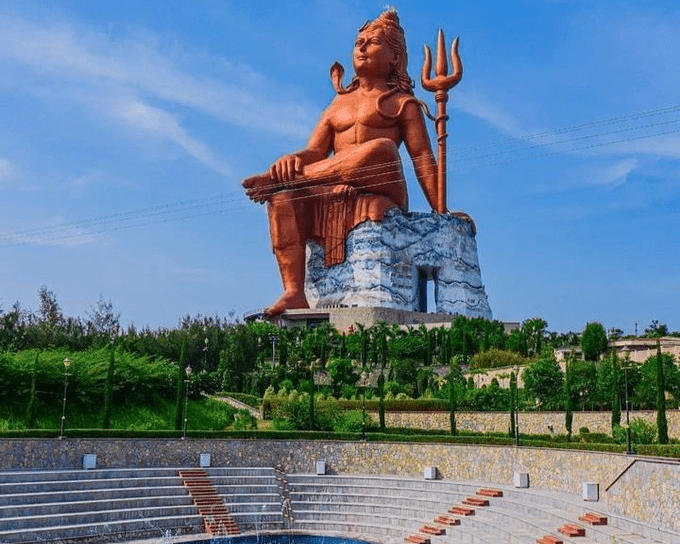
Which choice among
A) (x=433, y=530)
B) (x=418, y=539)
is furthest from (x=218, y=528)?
(x=433, y=530)

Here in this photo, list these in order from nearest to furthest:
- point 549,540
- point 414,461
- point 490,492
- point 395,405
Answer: point 549,540 → point 490,492 → point 414,461 → point 395,405

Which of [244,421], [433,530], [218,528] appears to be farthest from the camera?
[244,421]

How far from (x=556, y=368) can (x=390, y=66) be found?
34806 millimetres

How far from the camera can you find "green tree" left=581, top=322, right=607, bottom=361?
4109 centimetres

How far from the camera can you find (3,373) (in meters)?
26.1

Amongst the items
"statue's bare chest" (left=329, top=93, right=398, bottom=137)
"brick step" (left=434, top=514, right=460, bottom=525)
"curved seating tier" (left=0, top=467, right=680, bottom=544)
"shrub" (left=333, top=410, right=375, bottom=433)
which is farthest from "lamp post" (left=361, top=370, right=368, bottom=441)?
"statue's bare chest" (left=329, top=93, right=398, bottom=137)

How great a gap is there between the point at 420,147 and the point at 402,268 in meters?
9.75

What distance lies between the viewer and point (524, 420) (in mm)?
28609

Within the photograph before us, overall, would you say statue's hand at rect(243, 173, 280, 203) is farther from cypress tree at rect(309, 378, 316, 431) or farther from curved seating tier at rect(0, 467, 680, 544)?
curved seating tier at rect(0, 467, 680, 544)

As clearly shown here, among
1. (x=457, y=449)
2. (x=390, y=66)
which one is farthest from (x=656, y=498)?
(x=390, y=66)

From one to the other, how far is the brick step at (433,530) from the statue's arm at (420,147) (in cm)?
4191

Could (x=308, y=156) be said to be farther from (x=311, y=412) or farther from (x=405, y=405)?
(x=311, y=412)

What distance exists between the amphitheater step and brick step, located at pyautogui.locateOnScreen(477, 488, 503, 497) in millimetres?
6298

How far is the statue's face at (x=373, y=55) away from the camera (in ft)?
194
